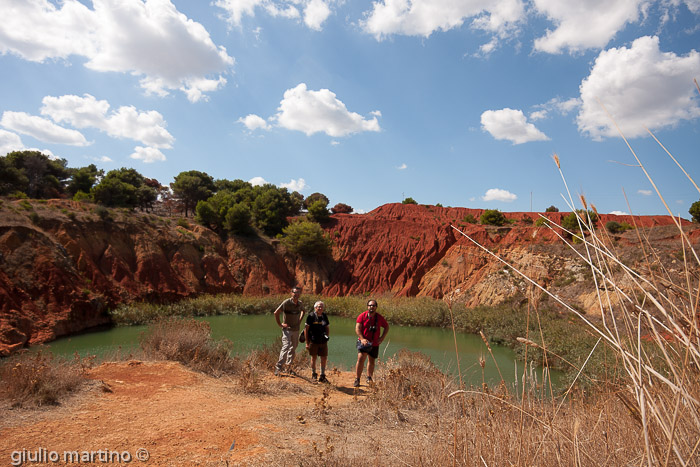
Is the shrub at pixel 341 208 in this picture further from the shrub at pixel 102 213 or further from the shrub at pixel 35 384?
the shrub at pixel 35 384

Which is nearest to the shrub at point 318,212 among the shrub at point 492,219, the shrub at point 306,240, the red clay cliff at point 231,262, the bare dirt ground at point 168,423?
the red clay cliff at point 231,262

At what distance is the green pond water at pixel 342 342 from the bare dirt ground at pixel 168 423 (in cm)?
421

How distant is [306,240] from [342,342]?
1893cm

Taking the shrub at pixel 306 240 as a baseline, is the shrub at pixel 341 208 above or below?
above

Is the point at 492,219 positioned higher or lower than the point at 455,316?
higher

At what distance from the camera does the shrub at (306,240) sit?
34.2 metres

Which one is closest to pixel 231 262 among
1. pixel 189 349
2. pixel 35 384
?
pixel 189 349

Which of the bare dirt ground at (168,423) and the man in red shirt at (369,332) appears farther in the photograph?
the man in red shirt at (369,332)

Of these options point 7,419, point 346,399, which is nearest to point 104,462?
point 7,419

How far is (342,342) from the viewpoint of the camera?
15828 mm

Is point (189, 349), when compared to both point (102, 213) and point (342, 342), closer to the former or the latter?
point (342, 342)

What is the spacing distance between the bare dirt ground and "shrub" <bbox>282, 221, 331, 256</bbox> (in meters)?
26.7

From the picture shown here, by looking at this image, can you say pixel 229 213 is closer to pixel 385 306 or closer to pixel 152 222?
pixel 152 222

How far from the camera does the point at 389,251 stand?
117ft
